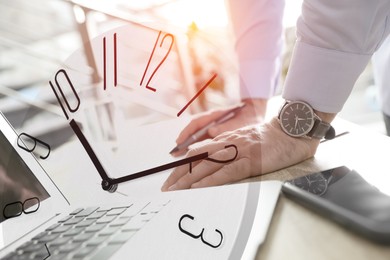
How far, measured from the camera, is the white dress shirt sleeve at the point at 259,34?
838mm

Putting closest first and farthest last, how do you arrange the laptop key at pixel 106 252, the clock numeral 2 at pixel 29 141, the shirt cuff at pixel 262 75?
the laptop key at pixel 106 252, the clock numeral 2 at pixel 29 141, the shirt cuff at pixel 262 75

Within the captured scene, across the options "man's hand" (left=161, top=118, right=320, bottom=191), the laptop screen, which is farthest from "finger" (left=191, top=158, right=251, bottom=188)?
the laptop screen

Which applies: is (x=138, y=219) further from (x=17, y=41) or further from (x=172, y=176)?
(x=17, y=41)

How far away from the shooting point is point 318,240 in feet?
1.50

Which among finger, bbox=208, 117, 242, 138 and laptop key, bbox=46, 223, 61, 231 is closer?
laptop key, bbox=46, 223, 61, 231


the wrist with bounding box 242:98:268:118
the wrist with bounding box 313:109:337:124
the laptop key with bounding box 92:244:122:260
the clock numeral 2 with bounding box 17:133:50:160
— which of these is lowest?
the wrist with bounding box 313:109:337:124

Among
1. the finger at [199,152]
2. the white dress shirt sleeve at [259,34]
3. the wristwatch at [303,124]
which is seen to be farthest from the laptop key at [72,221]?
the white dress shirt sleeve at [259,34]

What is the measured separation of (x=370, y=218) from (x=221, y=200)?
0.60ft

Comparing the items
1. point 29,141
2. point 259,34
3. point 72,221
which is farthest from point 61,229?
point 259,34

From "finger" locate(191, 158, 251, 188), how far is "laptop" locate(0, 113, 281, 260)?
3cm

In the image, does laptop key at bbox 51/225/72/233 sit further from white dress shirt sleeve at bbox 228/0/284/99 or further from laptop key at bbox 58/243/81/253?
white dress shirt sleeve at bbox 228/0/284/99

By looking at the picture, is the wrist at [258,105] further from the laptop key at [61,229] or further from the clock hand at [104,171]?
the laptop key at [61,229]
